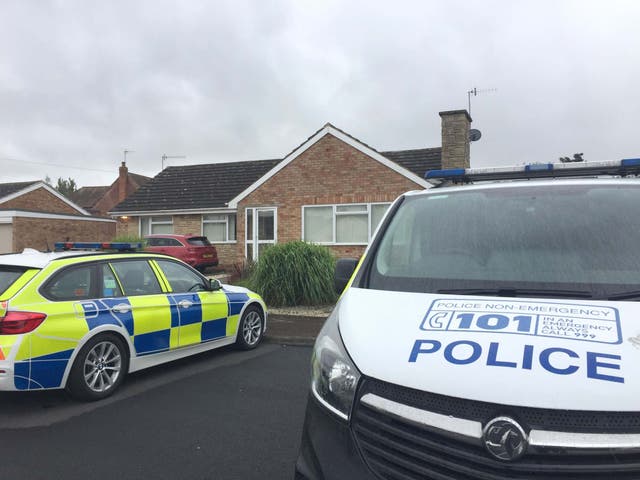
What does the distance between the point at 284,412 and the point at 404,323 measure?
8.53 feet

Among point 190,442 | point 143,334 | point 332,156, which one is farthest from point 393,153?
point 190,442

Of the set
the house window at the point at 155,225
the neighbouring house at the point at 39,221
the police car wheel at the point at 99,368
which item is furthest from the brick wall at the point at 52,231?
the police car wheel at the point at 99,368

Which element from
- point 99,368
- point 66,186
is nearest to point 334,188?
point 99,368

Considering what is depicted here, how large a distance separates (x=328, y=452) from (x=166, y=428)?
8.22 feet

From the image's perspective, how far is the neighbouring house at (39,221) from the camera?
75.4 ft

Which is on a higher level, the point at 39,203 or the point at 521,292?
the point at 39,203

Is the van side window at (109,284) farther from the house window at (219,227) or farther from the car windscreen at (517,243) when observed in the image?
the house window at (219,227)

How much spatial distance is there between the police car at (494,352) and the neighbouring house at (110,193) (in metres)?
40.8

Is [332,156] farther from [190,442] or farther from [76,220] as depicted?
[76,220]

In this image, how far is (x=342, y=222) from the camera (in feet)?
50.0

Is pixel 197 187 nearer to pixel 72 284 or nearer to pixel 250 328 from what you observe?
pixel 250 328

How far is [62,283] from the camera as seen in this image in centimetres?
455

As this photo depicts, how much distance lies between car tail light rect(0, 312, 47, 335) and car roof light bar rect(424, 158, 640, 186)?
3.45 metres

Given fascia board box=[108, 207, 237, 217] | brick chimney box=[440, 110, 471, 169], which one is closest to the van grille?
brick chimney box=[440, 110, 471, 169]
